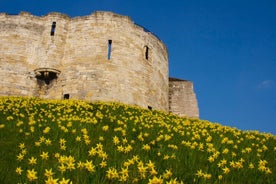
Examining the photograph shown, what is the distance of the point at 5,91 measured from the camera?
72.3 feet

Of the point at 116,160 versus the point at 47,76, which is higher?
the point at 47,76

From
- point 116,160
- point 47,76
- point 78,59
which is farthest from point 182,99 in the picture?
point 116,160

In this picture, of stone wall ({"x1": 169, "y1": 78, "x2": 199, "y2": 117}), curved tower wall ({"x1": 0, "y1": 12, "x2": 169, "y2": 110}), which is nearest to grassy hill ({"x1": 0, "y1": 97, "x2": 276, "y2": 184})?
curved tower wall ({"x1": 0, "y1": 12, "x2": 169, "y2": 110})

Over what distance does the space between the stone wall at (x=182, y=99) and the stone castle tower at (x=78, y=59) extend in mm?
3033

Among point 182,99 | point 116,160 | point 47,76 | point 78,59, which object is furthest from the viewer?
point 182,99

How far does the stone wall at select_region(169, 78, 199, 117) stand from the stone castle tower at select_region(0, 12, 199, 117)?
3.03 metres

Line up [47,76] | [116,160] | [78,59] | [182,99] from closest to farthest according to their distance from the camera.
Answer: [116,160], [47,76], [78,59], [182,99]

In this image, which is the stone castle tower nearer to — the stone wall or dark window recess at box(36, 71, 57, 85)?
dark window recess at box(36, 71, 57, 85)

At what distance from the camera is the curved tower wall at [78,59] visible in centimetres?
2248

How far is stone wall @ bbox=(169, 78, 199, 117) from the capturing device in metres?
28.7

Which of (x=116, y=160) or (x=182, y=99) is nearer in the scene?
(x=116, y=160)

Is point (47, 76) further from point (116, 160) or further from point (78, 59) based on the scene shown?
point (116, 160)

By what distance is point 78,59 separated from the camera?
2342cm

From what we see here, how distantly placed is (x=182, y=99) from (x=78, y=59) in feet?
33.9
